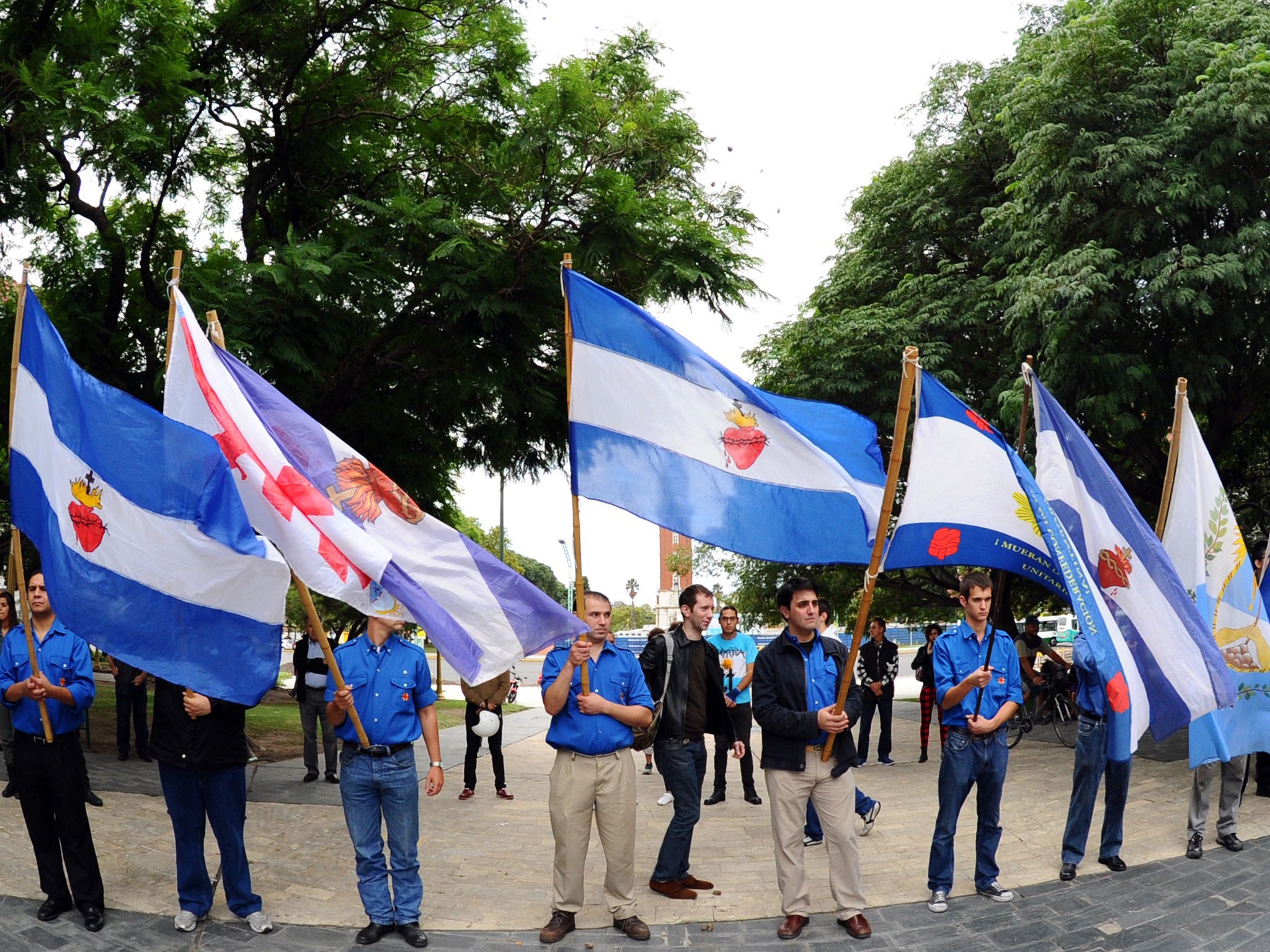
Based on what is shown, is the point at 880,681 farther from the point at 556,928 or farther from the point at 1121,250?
the point at 556,928

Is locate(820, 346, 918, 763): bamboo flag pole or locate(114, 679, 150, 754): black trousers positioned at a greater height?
locate(820, 346, 918, 763): bamboo flag pole

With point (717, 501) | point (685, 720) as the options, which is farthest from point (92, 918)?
point (717, 501)

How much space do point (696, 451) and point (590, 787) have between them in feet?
6.74

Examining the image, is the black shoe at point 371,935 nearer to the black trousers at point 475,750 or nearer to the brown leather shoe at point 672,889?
the brown leather shoe at point 672,889

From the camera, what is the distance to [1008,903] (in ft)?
20.7

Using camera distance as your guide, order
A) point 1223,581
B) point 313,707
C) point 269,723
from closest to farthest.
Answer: point 1223,581 < point 313,707 < point 269,723

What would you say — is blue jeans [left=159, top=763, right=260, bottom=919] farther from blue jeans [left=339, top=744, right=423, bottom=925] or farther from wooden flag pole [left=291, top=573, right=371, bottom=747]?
wooden flag pole [left=291, top=573, right=371, bottom=747]

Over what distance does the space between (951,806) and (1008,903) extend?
692 mm

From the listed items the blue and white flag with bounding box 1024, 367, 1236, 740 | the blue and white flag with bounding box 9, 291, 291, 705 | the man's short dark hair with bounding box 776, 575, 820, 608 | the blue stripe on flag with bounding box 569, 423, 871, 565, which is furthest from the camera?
the blue and white flag with bounding box 1024, 367, 1236, 740

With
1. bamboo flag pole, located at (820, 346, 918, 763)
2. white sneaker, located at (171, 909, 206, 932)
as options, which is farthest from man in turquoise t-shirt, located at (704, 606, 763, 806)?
white sneaker, located at (171, 909, 206, 932)

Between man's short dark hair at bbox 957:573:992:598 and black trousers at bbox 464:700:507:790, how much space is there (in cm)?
555

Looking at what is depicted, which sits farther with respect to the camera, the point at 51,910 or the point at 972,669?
the point at 972,669

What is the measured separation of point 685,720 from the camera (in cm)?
705

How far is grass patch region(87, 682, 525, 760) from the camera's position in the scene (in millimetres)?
12969
